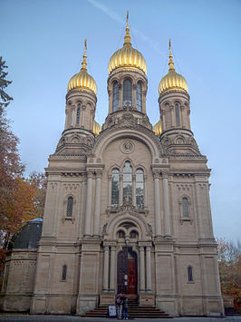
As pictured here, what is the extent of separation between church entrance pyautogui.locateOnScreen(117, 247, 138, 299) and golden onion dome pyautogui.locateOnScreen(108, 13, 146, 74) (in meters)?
18.2

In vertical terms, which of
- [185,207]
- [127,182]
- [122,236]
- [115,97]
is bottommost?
[122,236]

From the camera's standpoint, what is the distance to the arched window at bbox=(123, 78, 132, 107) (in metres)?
31.1

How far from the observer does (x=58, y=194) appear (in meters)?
24.8

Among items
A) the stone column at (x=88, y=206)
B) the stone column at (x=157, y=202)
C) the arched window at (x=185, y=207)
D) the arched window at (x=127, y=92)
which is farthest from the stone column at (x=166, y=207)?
the arched window at (x=127, y=92)

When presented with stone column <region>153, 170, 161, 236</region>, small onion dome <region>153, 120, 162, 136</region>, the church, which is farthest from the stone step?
small onion dome <region>153, 120, 162, 136</region>

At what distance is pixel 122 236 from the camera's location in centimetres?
2350

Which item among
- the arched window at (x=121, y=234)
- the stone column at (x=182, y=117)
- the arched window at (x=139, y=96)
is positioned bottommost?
the arched window at (x=121, y=234)

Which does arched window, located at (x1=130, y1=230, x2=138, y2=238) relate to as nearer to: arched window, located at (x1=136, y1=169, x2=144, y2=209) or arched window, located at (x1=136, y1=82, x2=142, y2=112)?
arched window, located at (x1=136, y1=169, x2=144, y2=209)

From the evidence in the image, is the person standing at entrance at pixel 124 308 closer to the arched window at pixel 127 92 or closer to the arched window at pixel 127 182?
the arched window at pixel 127 182

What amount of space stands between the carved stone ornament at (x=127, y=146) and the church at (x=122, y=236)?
8cm

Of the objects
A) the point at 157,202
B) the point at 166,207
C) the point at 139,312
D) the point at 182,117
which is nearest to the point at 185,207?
the point at 166,207

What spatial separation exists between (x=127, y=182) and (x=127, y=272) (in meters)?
6.54

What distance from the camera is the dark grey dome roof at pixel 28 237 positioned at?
82.1 feet

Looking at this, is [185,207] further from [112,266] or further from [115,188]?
[112,266]
